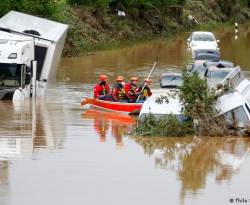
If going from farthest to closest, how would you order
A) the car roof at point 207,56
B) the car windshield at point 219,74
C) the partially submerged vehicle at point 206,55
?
the partially submerged vehicle at point 206,55
the car roof at point 207,56
the car windshield at point 219,74

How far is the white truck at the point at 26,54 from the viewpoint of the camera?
3206 centimetres

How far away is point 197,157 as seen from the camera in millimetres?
22938

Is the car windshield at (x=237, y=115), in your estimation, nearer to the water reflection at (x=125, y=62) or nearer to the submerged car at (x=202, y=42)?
the water reflection at (x=125, y=62)

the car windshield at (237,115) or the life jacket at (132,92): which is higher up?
the life jacket at (132,92)

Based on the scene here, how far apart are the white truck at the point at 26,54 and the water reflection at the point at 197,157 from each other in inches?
318

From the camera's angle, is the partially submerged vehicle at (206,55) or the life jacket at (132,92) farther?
the partially submerged vehicle at (206,55)

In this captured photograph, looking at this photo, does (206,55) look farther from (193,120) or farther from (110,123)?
(193,120)

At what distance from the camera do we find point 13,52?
31.9 meters

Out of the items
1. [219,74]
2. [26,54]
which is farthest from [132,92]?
[219,74]

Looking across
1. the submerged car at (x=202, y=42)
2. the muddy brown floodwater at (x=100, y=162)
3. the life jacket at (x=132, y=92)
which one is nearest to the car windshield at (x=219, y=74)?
the life jacket at (x=132, y=92)

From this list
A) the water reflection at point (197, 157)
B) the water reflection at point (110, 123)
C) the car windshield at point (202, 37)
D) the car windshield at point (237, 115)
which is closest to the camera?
the water reflection at point (197, 157)

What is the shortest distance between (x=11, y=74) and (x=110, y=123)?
536cm

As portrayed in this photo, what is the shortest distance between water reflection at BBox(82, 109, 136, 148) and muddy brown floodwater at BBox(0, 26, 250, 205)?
1.2 inches

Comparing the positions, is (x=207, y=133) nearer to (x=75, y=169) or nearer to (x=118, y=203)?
(x=75, y=169)
